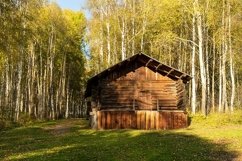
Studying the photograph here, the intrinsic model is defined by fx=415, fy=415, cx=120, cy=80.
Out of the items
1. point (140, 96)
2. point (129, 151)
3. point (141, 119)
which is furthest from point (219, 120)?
point (129, 151)

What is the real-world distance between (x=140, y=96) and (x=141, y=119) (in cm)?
217

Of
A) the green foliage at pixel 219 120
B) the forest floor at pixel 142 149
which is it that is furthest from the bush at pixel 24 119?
the green foliage at pixel 219 120

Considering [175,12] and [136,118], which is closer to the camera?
[136,118]

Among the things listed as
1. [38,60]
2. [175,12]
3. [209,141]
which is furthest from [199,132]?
[38,60]

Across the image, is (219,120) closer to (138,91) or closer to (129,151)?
(138,91)

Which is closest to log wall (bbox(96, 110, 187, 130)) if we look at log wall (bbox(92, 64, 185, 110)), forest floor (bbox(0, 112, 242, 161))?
log wall (bbox(92, 64, 185, 110))

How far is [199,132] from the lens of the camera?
32250mm

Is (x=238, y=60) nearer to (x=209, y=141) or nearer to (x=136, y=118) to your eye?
(x=136, y=118)

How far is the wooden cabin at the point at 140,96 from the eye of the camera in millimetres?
37906

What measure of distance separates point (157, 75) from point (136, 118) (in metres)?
4.54

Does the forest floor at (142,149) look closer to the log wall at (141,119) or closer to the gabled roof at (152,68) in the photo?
the log wall at (141,119)

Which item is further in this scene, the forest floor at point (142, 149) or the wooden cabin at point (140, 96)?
the wooden cabin at point (140, 96)

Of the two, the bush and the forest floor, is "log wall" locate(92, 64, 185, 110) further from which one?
the bush

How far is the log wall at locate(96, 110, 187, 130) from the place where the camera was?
37656mm
